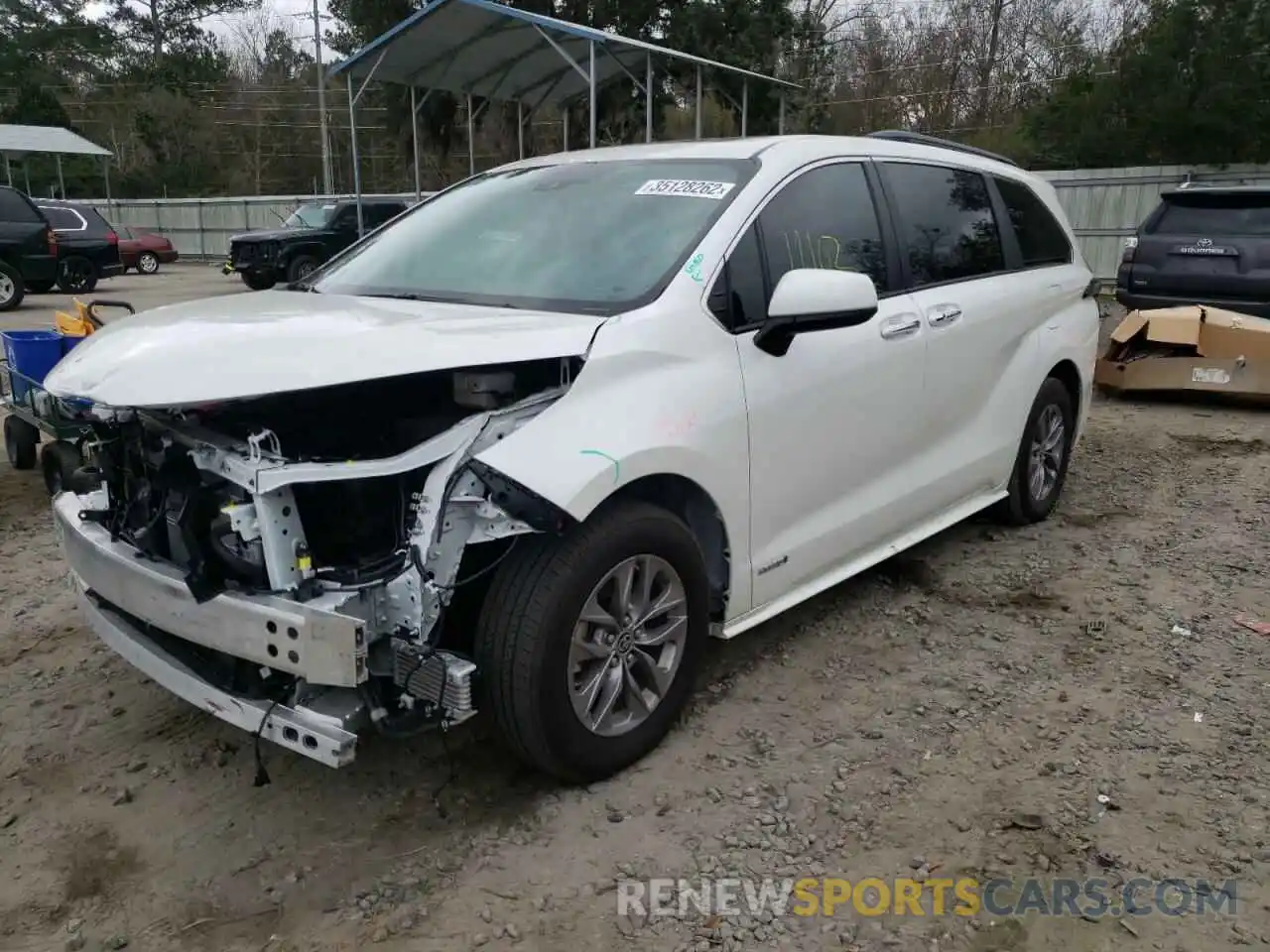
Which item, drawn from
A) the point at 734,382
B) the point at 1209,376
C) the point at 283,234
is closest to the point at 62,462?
the point at 734,382

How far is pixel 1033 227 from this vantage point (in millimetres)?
4988

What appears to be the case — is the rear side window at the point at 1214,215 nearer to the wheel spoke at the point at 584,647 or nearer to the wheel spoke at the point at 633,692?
the wheel spoke at the point at 633,692

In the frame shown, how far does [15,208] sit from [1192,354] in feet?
52.8

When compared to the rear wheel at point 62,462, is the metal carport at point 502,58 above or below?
above

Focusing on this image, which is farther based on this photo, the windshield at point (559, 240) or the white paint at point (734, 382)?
the windshield at point (559, 240)

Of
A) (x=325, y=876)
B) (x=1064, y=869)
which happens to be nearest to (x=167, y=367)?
(x=325, y=876)

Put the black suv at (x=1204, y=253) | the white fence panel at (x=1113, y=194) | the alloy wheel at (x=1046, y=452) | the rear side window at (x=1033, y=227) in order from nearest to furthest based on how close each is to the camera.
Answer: the rear side window at (x=1033, y=227)
the alloy wheel at (x=1046, y=452)
the black suv at (x=1204, y=253)
the white fence panel at (x=1113, y=194)

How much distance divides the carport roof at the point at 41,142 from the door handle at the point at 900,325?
3317cm

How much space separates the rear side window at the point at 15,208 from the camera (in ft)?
50.9

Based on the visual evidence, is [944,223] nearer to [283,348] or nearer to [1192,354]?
[283,348]

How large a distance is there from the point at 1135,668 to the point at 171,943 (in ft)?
10.5

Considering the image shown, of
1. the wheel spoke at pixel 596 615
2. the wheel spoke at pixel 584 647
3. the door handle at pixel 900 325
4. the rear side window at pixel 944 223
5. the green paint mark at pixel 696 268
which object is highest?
the rear side window at pixel 944 223

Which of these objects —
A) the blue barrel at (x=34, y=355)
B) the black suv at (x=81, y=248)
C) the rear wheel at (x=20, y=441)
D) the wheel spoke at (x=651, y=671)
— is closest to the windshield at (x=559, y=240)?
the wheel spoke at (x=651, y=671)

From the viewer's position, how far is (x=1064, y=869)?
102 inches
